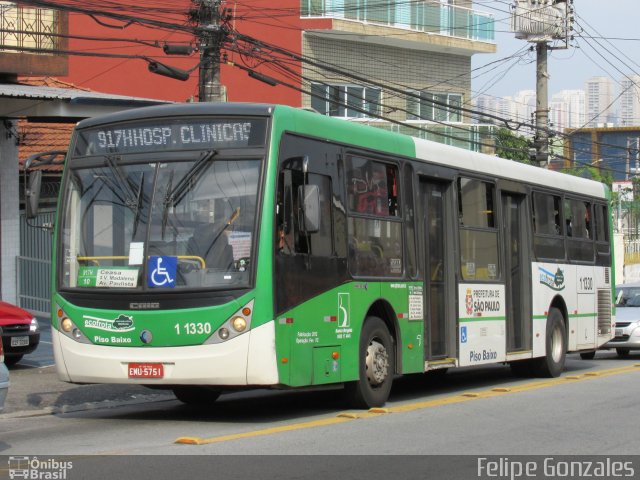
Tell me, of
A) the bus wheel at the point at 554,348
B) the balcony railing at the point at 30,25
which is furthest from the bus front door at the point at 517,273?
the balcony railing at the point at 30,25

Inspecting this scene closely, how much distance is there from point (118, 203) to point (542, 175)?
350 inches

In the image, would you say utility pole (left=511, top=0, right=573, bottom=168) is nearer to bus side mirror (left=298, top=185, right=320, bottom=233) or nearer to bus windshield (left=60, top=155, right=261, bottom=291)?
bus side mirror (left=298, top=185, right=320, bottom=233)

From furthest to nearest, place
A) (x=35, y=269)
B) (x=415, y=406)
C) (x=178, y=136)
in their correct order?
(x=35, y=269) < (x=415, y=406) < (x=178, y=136)

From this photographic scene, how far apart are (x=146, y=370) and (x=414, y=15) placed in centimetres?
3264

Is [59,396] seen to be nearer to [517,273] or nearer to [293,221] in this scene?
[293,221]

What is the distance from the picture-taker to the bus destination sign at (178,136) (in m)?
11.3

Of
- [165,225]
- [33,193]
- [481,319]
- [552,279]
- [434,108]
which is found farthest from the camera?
[434,108]

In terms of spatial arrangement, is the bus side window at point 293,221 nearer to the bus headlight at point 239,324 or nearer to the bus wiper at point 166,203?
the bus headlight at point 239,324

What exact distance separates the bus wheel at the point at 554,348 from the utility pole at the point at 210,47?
6994 millimetres

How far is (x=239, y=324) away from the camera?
10.8m

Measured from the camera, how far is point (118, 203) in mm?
11523

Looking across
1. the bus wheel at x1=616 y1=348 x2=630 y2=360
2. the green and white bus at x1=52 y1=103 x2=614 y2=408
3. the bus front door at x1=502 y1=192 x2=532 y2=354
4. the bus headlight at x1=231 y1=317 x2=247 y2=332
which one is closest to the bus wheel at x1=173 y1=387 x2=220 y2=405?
the green and white bus at x1=52 y1=103 x2=614 y2=408
